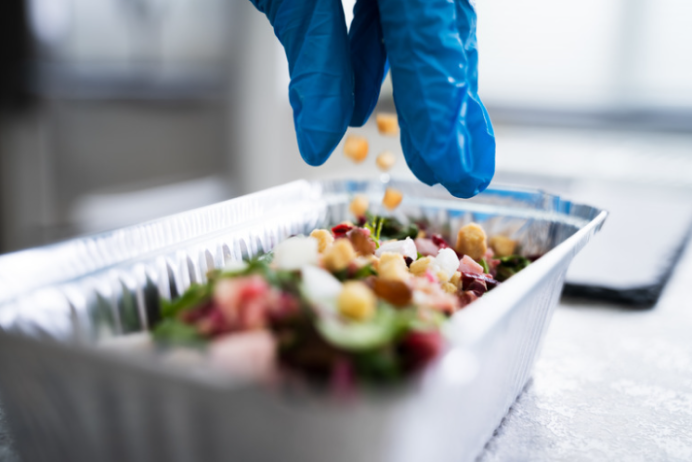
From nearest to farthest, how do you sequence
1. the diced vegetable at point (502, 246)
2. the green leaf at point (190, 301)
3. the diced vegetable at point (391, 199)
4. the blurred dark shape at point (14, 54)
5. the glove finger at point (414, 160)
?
1. the green leaf at point (190, 301)
2. the glove finger at point (414, 160)
3. the diced vegetable at point (502, 246)
4. the diced vegetable at point (391, 199)
5. the blurred dark shape at point (14, 54)

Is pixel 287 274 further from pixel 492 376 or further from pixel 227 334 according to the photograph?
pixel 492 376

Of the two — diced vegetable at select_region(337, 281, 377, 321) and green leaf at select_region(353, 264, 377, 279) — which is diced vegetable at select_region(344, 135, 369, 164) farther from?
diced vegetable at select_region(337, 281, 377, 321)

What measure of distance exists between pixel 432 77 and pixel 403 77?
0.05 m

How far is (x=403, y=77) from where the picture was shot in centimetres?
89

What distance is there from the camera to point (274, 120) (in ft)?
11.9

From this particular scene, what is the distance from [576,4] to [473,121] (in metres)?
2.24

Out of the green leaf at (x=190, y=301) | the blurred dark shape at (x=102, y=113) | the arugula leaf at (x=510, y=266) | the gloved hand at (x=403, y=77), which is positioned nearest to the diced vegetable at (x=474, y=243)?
the arugula leaf at (x=510, y=266)

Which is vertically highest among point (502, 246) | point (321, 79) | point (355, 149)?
point (321, 79)

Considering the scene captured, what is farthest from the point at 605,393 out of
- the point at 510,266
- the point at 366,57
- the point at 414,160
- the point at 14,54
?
the point at 14,54

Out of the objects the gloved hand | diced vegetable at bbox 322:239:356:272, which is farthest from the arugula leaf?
diced vegetable at bbox 322:239:356:272

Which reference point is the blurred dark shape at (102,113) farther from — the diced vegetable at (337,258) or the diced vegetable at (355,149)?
the diced vegetable at (337,258)

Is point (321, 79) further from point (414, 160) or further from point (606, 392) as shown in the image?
point (606, 392)

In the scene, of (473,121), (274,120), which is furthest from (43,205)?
(473,121)

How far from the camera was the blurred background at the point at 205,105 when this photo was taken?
2.28 m
